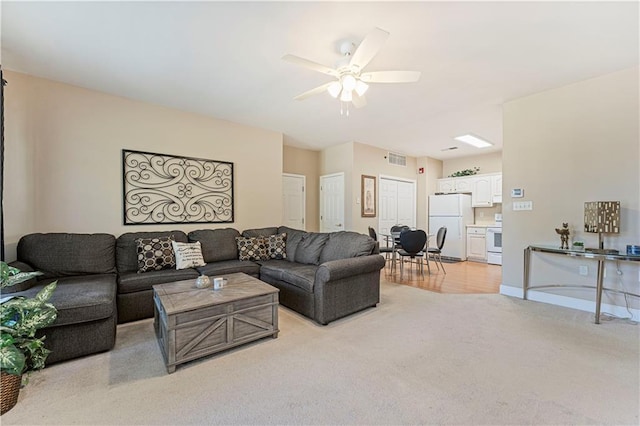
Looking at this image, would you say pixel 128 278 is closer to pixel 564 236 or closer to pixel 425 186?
pixel 564 236

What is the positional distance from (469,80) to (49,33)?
3936 millimetres

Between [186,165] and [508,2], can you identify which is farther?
[186,165]

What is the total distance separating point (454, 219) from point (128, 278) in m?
6.56

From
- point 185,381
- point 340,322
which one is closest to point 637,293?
point 340,322

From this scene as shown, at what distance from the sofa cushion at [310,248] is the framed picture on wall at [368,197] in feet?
7.49

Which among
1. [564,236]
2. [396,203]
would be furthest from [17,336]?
[396,203]

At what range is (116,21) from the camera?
7.10 ft

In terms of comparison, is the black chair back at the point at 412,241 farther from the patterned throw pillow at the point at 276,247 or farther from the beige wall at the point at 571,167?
the patterned throw pillow at the point at 276,247

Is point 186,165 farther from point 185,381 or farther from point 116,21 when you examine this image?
point 185,381

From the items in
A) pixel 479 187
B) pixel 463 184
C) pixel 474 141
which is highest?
pixel 474 141

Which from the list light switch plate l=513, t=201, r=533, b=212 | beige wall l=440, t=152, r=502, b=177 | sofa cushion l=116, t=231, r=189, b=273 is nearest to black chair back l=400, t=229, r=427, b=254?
light switch plate l=513, t=201, r=533, b=212

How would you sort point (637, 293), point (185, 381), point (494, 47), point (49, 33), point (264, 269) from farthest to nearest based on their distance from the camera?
point (264, 269) → point (637, 293) → point (494, 47) → point (49, 33) → point (185, 381)

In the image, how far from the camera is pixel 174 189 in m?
4.02

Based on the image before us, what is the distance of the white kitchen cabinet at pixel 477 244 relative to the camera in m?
6.45
